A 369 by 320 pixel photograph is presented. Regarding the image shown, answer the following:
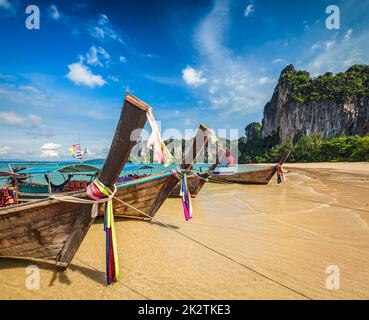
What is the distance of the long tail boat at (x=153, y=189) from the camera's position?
19.5 feet

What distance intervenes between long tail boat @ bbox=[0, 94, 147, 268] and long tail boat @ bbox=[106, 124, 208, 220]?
2.39m

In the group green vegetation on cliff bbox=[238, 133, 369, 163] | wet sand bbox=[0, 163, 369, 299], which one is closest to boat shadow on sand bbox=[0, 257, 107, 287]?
wet sand bbox=[0, 163, 369, 299]

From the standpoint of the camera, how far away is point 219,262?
3.99m

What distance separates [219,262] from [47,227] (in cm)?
313

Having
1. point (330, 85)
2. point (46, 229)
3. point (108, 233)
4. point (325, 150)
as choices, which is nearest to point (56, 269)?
point (46, 229)

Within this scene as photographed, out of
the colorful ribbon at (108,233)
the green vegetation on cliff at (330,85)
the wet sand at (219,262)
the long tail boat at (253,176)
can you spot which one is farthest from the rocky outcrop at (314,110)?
the colorful ribbon at (108,233)

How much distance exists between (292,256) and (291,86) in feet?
305

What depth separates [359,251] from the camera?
14.1ft

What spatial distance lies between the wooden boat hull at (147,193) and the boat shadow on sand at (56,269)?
231 cm

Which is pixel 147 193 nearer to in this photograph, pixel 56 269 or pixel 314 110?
pixel 56 269

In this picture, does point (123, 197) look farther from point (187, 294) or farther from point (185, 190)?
point (187, 294)

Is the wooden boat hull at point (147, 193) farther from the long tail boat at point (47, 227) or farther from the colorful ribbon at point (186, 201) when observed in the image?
the long tail boat at point (47, 227)
